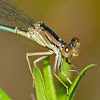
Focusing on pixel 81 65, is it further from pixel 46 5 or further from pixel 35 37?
pixel 35 37

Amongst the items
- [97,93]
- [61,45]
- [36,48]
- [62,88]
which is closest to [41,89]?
[62,88]

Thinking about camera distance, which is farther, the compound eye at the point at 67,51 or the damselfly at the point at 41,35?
the damselfly at the point at 41,35

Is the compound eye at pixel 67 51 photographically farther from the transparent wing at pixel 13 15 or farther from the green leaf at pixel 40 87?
the green leaf at pixel 40 87

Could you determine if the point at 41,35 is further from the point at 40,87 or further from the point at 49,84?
the point at 40,87

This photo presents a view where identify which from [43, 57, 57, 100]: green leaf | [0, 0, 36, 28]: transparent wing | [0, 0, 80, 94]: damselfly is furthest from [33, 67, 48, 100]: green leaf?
[0, 0, 36, 28]: transparent wing

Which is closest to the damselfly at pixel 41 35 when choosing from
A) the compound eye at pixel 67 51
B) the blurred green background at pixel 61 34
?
the compound eye at pixel 67 51

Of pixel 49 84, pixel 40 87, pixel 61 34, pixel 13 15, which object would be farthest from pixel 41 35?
pixel 61 34
